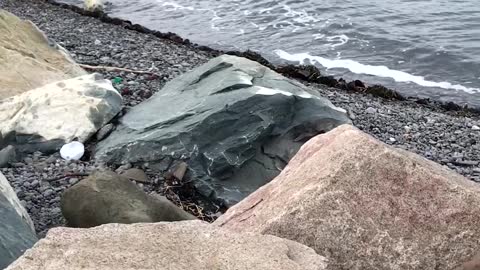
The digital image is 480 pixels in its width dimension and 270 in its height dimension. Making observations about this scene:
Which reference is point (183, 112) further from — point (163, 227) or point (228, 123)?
point (163, 227)

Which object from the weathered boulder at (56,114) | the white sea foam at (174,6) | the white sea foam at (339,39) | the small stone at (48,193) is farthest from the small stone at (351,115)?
the white sea foam at (174,6)

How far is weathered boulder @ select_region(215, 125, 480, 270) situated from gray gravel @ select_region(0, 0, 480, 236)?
2.47 metres

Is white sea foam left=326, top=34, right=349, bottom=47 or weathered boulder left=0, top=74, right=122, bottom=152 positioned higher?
weathered boulder left=0, top=74, right=122, bottom=152

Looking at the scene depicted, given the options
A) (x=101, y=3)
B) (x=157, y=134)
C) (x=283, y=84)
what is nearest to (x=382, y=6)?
(x=101, y=3)

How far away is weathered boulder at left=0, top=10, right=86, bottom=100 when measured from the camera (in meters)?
8.45

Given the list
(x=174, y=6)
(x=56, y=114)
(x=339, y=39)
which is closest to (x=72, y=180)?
(x=56, y=114)

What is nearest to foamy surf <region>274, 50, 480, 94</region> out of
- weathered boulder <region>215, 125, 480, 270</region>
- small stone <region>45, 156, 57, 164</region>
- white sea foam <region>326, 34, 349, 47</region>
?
white sea foam <region>326, 34, 349, 47</region>

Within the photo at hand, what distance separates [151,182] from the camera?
6430 millimetres

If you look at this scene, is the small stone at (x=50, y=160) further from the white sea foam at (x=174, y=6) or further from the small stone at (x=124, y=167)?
the white sea foam at (x=174, y=6)

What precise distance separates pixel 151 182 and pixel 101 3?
1659 cm

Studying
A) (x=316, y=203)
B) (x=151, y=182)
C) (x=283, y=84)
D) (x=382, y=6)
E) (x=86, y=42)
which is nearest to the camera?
(x=316, y=203)

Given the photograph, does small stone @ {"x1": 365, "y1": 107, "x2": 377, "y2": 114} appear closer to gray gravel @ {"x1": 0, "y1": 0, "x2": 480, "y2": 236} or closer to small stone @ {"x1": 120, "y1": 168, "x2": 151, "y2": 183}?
gray gravel @ {"x1": 0, "y1": 0, "x2": 480, "y2": 236}

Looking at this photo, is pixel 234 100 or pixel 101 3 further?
pixel 101 3

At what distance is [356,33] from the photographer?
56.7 feet
